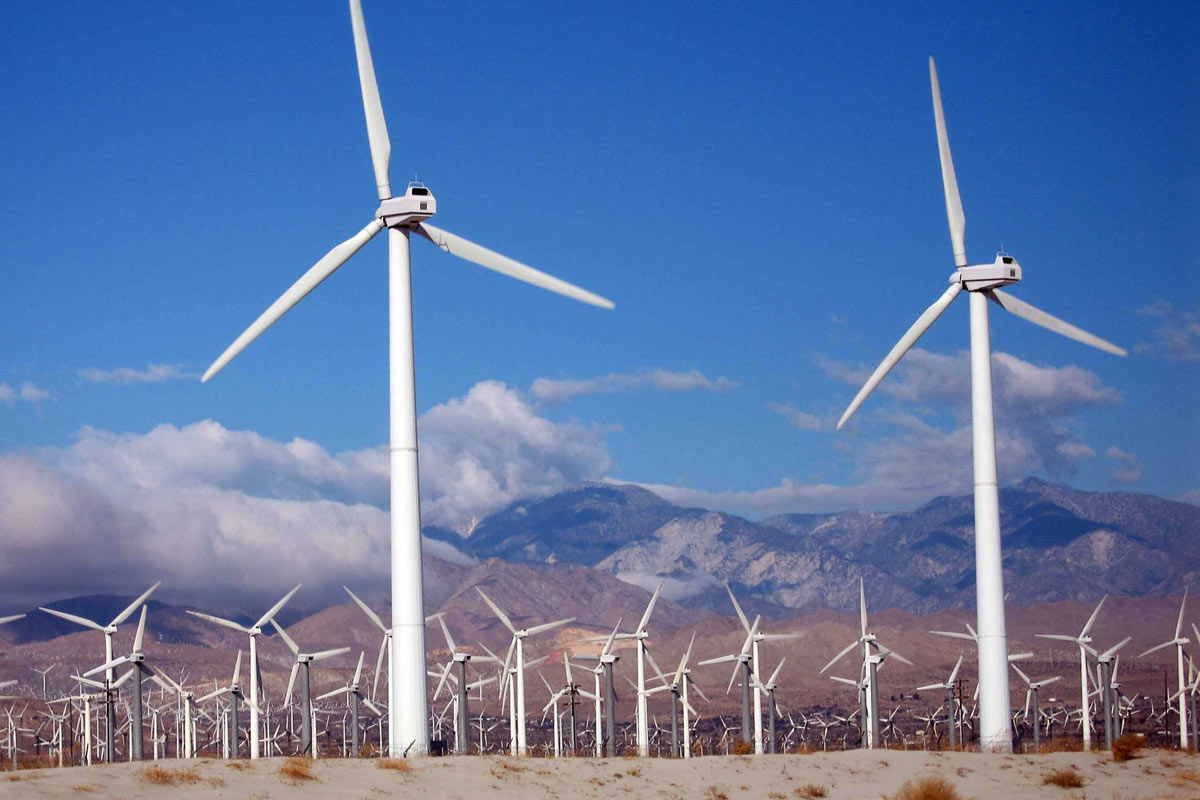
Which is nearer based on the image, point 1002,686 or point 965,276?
point 1002,686

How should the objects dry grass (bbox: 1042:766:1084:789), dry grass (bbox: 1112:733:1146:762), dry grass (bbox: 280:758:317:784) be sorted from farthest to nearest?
dry grass (bbox: 1112:733:1146:762) < dry grass (bbox: 1042:766:1084:789) < dry grass (bbox: 280:758:317:784)

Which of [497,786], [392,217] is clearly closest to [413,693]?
[497,786]

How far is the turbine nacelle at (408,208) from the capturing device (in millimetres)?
54344

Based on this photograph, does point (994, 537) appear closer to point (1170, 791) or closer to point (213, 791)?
point (1170, 791)

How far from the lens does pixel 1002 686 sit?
62344 mm

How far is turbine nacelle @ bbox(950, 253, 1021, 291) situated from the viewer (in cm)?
6638

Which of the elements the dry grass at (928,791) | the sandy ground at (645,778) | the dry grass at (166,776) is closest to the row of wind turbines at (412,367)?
the sandy ground at (645,778)

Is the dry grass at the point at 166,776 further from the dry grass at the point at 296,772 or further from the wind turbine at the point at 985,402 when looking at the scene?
the wind turbine at the point at 985,402

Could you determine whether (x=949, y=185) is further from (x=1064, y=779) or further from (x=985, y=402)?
(x=1064, y=779)

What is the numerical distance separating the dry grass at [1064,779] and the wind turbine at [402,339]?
2260 centimetres

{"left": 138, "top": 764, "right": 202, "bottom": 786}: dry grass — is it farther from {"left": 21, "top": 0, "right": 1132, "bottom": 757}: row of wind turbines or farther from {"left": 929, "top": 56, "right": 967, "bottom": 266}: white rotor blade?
{"left": 929, "top": 56, "right": 967, "bottom": 266}: white rotor blade

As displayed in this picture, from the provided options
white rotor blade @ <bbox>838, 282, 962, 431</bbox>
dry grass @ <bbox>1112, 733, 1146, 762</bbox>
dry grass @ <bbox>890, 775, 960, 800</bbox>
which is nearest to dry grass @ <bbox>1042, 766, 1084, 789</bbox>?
dry grass @ <bbox>890, 775, 960, 800</bbox>

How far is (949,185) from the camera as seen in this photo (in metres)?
70.1

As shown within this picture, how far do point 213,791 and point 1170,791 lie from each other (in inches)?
1341
